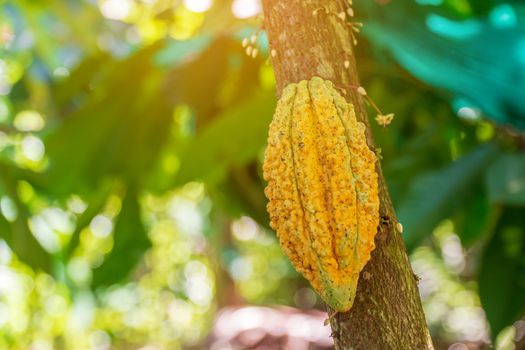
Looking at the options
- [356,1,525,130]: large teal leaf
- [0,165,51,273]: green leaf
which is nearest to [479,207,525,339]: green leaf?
[356,1,525,130]: large teal leaf

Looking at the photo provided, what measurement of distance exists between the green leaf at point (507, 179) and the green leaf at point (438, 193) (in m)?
0.09

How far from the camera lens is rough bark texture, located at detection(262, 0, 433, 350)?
1.92 feet

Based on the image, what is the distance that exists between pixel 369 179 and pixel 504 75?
1365 mm

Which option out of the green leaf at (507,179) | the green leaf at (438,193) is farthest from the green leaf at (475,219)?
the green leaf at (507,179)

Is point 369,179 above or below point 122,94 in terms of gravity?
below

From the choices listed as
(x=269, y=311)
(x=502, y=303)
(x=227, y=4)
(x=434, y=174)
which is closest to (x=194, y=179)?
(x=227, y=4)

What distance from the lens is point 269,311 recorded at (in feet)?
11.9

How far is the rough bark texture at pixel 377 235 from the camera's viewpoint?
585 millimetres

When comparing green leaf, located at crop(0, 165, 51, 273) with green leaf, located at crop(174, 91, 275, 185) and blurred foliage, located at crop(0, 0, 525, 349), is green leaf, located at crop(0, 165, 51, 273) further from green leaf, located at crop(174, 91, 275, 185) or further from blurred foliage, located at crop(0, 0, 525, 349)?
green leaf, located at crop(174, 91, 275, 185)

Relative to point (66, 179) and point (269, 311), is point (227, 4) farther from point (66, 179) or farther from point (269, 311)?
point (269, 311)

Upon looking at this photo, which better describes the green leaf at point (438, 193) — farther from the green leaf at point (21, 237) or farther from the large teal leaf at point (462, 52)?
the green leaf at point (21, 237)

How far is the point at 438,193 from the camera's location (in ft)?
6.09

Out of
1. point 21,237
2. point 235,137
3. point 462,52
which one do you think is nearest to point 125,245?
point 21,237

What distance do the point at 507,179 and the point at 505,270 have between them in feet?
1.61
